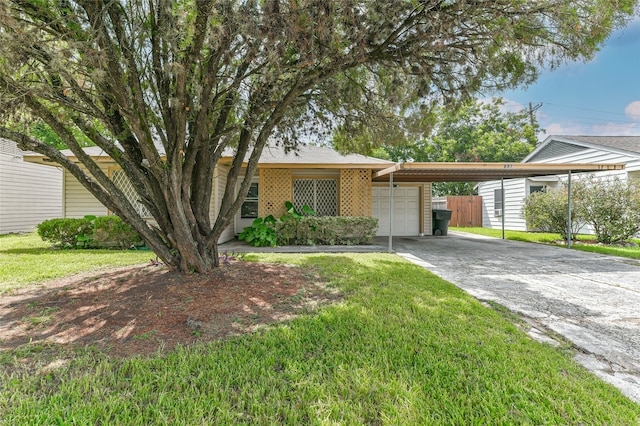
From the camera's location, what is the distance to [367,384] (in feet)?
7.04

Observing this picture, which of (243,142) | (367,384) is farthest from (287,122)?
(367,384)

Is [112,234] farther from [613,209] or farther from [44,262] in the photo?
[613,209]

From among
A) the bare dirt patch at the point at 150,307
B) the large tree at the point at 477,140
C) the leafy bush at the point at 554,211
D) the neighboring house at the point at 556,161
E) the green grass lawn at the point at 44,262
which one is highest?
the large tree at the point at 477,140

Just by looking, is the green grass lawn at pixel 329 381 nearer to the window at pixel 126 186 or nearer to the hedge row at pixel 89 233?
the hedge row at pixel 89 233

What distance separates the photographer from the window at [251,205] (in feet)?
37.2

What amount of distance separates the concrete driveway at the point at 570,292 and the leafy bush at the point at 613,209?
2.05 metres

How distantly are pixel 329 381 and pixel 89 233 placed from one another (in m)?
9.16

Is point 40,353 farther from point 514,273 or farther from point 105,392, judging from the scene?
point 514,273

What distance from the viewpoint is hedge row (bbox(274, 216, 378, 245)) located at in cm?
940

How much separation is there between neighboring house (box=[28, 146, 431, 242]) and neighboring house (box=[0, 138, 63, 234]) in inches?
192

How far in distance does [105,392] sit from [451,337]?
2731mm

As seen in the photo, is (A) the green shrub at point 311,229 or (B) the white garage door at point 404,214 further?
(B) the white garage door at point 404,214

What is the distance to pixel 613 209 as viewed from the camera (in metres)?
9.37

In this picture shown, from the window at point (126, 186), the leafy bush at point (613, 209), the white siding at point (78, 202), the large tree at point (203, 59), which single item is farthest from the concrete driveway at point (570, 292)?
the white siding at point (78, 202)
